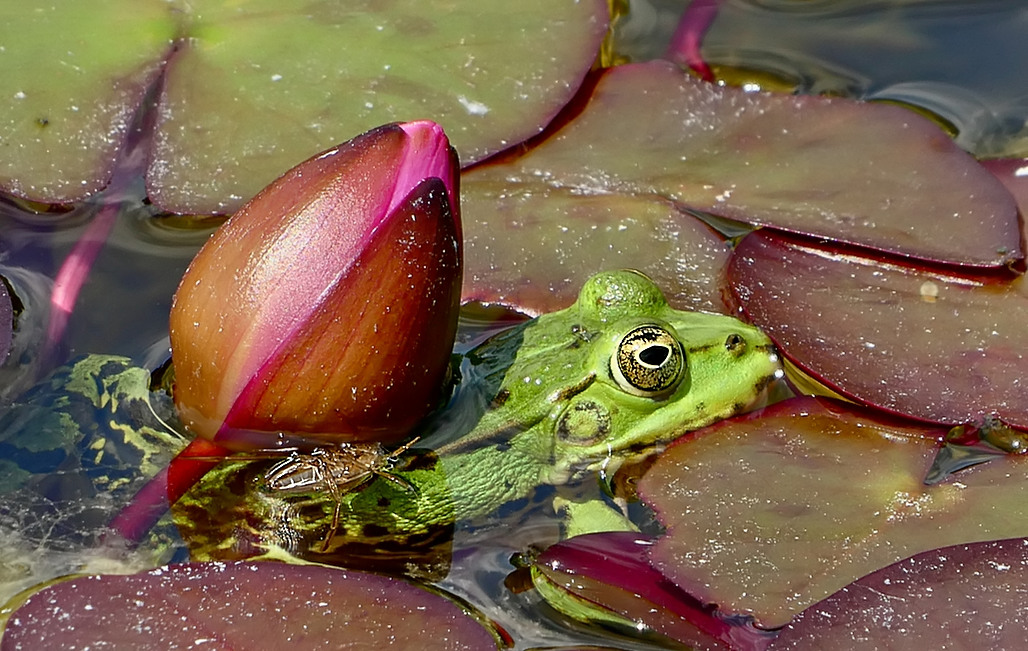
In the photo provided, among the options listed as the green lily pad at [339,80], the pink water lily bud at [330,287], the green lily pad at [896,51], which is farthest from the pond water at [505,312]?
the pink water lily bud at [330,287]

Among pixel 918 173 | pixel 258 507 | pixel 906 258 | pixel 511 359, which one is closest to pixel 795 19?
pixel 918 173

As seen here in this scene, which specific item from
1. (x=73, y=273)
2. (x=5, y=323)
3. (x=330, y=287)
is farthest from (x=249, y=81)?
(x=330, y=287)

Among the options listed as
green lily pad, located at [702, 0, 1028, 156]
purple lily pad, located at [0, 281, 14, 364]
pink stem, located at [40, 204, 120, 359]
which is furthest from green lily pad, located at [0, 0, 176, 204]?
green lily pad, located at [702, 0, 1028, 156]

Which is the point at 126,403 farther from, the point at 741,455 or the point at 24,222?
the point at 741,455

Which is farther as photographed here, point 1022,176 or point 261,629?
point 1022,176

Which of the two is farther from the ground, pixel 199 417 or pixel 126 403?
pixel 199 417

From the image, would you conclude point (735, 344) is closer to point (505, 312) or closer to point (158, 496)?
point (505, 312)

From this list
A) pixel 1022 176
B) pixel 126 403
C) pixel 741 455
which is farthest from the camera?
pixel 1022 176

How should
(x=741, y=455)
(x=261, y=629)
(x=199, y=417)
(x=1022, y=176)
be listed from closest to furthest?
(x=261, y=629), (x=199, y=417), (x=741, y=455), (x=1022, y=176)
